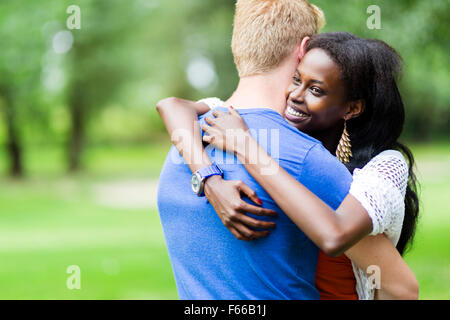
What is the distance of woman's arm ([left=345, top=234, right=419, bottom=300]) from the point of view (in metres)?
1.97

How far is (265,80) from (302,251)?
0.74 meters

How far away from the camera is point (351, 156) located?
99.0 inches

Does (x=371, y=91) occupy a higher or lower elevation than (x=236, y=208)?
higher

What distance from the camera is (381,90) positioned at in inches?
96.7

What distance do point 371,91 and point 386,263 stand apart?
2.86 feet

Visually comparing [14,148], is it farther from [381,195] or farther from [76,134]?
[381,195]

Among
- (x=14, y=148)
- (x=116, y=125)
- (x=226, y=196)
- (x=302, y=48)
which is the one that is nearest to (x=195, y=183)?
(x=226, y=196)

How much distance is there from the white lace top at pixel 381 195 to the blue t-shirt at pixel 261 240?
0.26 feet

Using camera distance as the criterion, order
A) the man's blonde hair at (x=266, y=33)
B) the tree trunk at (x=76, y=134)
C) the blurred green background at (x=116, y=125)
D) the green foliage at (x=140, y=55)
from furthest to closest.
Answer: the tree trunk at (x=76, y=134)
the green foliage at (x=140, y=55)
the blurred green background at (x=116, y=125)
the man's blonde hair at (x=266, y=33)

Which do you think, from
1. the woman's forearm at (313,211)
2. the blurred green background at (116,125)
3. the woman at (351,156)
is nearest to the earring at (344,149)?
the woman at (351,156)

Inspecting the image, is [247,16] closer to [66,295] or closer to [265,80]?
[265,80]

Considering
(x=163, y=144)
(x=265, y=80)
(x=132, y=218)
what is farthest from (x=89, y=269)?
(x=163, y=144)

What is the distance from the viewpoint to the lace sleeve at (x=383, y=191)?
1.94m

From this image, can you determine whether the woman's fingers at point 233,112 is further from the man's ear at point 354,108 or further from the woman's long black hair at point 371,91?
the man's ear at point 354,108
